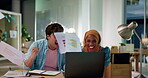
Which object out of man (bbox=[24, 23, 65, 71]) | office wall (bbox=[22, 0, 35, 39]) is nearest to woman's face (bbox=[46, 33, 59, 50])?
man (bbox=[24, 23, 65, 71])

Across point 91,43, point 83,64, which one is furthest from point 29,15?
point 83,64

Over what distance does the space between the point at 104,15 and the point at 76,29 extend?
4.15 feet

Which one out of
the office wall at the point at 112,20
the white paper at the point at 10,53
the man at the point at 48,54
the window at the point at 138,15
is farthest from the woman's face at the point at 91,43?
the office wall at the point at 112,20

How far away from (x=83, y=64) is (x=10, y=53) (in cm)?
55

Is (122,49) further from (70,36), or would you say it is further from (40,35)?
(40,35)

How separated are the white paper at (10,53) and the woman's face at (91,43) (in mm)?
773

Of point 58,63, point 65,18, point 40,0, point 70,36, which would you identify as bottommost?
point 58,63

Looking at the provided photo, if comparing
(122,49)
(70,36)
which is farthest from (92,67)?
(122,49)

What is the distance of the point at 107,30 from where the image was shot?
634 cm

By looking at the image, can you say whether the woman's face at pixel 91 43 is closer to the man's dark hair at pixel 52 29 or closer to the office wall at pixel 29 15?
the man's dark hair at pixel 52 29

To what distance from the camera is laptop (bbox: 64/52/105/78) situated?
1.19 meters

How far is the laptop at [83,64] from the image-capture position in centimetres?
119

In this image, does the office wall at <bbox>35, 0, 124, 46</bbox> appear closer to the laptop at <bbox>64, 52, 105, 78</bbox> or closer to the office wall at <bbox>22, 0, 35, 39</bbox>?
the office wall at <bbox>22, 0, 35, 39</bbox>

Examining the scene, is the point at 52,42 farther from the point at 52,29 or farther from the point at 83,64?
the point at 83,64
